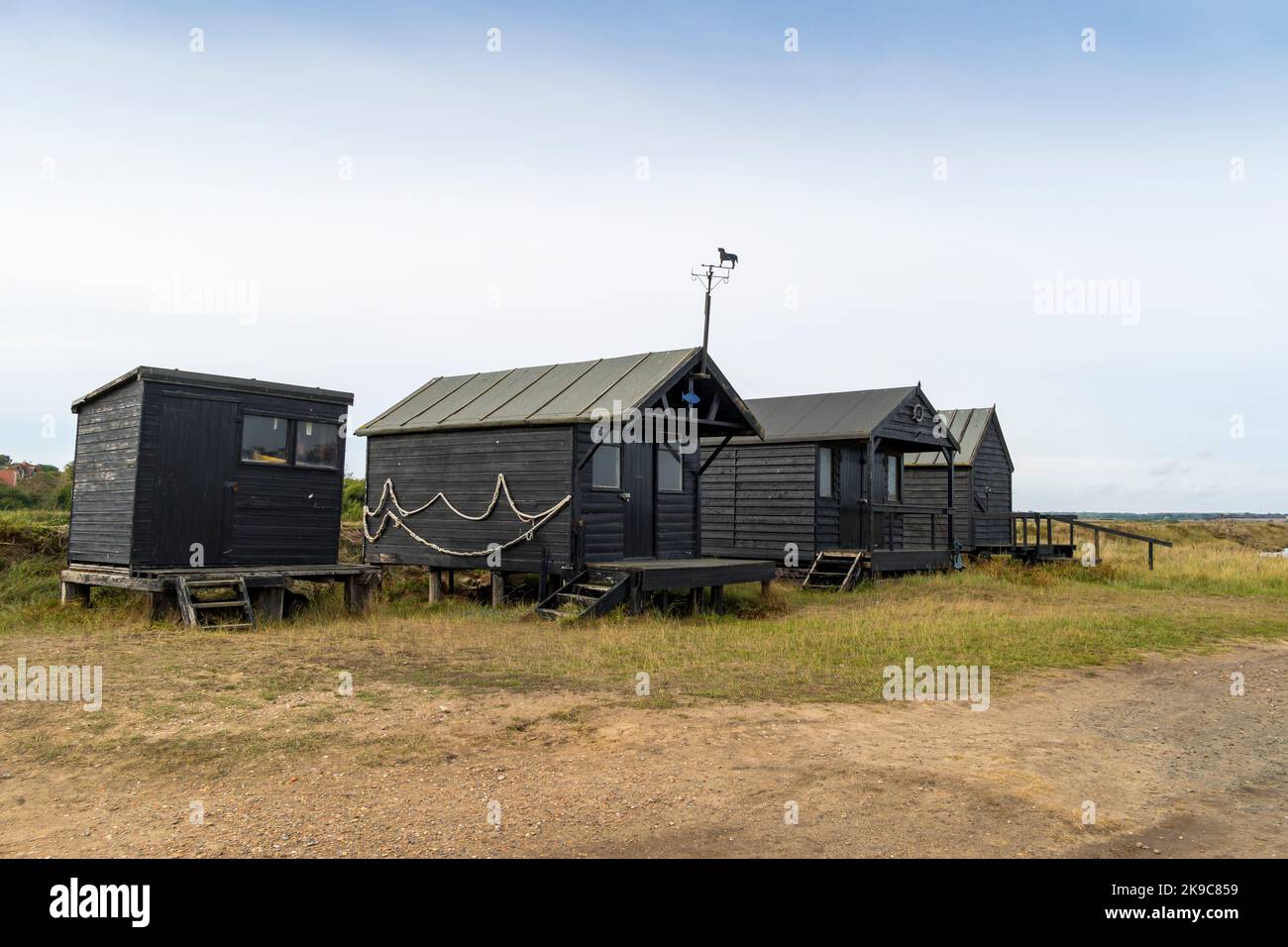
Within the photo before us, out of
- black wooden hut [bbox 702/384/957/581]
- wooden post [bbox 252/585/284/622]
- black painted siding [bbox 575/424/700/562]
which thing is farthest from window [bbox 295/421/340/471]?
black wooden hut [bbox 702/384/957/581]

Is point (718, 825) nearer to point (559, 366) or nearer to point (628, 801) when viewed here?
point (628, 801)

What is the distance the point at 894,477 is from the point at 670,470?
10532 mm

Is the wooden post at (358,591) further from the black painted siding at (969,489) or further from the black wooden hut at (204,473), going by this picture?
the black painted siding at (969,489)

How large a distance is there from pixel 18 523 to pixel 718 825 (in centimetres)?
1866

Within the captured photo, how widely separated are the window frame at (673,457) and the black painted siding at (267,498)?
5897 millimetres

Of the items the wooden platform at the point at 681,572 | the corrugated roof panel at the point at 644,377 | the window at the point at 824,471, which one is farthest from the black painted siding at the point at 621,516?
the window at the point at 824,471

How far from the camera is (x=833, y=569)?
77.2 feet

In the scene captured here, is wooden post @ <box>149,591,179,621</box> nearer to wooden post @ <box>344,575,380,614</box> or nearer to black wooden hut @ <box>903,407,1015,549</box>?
wooden post @ <box>344,575,380,614</box>

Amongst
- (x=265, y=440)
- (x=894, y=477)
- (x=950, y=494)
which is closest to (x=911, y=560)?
(x=950, y=494)

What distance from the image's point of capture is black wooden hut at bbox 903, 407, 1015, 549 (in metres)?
30.5

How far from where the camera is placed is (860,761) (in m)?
7.14

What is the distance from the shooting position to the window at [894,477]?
2731 centimetres

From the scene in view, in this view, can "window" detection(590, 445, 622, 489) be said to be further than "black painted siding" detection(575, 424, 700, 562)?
Yes

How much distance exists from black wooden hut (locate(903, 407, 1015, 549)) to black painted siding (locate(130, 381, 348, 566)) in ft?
62.8
